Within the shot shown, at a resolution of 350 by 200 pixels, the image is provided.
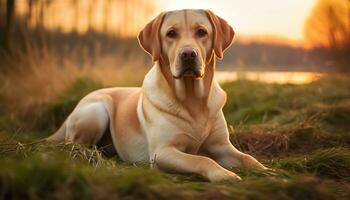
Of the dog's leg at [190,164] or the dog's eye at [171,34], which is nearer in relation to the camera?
the dog's leg at [190,164]

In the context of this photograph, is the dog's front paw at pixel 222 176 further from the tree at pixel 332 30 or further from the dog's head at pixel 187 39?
the tree at pixel 332 30

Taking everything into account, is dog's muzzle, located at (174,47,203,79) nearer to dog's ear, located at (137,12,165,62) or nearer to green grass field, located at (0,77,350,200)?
dog's ear, located at (137,12,165,62)

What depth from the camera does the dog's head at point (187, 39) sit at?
4.38m

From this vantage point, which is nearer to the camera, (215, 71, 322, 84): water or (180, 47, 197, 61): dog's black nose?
(180, 47, 197, 61): dog's black nose

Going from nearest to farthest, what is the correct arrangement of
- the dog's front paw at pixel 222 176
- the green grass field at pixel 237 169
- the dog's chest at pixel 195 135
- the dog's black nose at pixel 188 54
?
the green grass field at pixel 237 169 < the dog's front paw at pixel 222 176 < the dog's black nose at pixel 188 54 < the dog's chest at pixel 195 135

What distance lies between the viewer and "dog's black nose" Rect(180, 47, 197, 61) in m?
4.29

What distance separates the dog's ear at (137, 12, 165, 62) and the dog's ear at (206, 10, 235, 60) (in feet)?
1.58

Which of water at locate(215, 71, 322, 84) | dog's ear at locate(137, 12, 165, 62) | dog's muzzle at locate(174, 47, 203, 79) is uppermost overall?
dog's ear at locate(137, 12, 165, 62)

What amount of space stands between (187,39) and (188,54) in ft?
0.78

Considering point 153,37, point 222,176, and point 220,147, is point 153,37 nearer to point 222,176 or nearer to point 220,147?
point 220,147

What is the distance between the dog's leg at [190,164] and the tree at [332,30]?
9.01 metres

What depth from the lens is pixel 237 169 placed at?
4.18 m

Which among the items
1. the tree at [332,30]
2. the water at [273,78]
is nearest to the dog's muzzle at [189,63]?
the water at [273,78]

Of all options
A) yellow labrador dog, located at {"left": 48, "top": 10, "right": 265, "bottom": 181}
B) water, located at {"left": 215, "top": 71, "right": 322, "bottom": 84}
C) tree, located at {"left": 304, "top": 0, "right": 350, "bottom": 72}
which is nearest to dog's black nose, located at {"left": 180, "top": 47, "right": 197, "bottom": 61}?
yellow labrador dog, located at {"left": 48, "top": 10, "right": 265, "bottom": 181}
